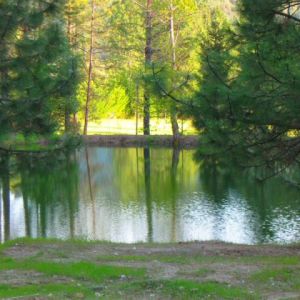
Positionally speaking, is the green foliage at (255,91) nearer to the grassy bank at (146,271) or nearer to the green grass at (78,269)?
the grassy bank at (146,271)

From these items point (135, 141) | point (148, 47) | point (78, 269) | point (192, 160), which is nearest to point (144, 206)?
point (192, 160)

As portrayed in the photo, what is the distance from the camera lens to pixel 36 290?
6.82 meters

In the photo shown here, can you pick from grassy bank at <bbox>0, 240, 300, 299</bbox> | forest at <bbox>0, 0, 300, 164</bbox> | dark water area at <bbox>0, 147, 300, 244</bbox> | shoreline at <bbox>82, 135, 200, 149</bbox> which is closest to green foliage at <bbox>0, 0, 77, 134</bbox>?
forest at <bbox>0, 0, 300, 164</bbox>

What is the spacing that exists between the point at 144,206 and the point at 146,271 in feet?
34.1

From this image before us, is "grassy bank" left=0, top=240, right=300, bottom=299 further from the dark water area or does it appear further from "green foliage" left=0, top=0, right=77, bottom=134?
"green foliage" left=0, top=0, right=77, bottom=134

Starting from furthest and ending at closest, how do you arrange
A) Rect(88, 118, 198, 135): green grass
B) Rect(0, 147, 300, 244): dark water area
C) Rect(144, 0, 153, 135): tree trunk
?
Rect(88, 118, 198, 135): green grass < Rect(144, 0, 153, 135): tree trunk < Rect(0, 147, 300, 244): dark water area

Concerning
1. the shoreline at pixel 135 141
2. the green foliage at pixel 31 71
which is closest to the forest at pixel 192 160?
the green foliage at pixel 31 71

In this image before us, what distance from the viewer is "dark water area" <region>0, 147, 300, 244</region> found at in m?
14.2

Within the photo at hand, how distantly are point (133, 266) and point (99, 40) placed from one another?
35.9 m

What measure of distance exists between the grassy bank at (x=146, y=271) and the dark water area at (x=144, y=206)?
4.66 feet

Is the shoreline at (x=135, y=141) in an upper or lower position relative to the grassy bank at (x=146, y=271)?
upper

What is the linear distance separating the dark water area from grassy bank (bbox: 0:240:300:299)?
4.66 feet

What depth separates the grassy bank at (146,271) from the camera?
668 cm

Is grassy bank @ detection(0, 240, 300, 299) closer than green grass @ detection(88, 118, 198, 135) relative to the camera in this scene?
Yes
